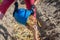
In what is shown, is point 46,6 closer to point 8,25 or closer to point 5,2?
point 8,25

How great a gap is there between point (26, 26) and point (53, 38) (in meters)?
0.28

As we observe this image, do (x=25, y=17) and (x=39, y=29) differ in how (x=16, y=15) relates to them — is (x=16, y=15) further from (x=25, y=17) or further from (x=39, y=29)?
(x=39, y=29)

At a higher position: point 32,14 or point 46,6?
point 46,6

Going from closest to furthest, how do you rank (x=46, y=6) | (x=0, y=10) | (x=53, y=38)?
(x=0, y=10) → (x=53, y=38) → (x=46, y=6)

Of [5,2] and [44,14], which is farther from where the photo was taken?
[44,14]

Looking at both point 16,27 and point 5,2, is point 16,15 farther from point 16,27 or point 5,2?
point 16,27

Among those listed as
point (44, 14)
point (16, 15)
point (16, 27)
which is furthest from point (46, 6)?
point (16, 15)

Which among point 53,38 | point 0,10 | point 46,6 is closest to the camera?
point 0,10

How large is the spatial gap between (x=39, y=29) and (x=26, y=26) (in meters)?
0.12

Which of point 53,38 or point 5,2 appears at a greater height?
point 5,2

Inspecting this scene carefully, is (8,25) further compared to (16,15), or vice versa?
(8,25)

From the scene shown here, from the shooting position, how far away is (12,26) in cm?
302

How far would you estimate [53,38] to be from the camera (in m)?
2.84


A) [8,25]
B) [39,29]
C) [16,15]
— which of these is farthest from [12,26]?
[16,15]
